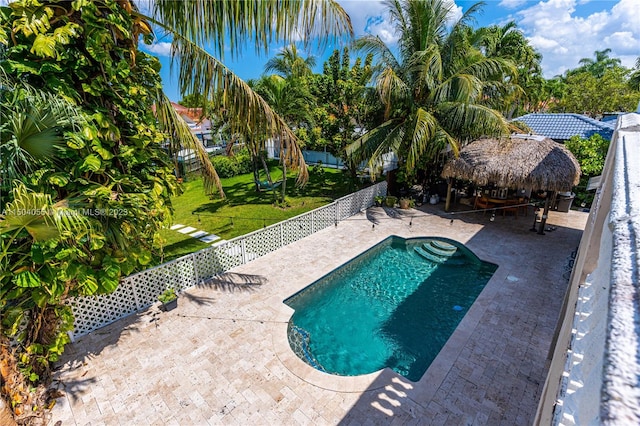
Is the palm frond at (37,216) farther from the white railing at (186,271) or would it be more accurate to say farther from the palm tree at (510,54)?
the palm tree at (510,54)

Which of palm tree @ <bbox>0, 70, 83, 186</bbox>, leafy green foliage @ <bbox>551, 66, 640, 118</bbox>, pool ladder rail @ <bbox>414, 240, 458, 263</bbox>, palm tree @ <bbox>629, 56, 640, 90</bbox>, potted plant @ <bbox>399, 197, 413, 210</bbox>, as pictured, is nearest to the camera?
palm tree @ <bbox>0, 70, 83, 186</bbox>

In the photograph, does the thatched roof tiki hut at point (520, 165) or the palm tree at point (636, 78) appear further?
the palm tree at point (636, 78)

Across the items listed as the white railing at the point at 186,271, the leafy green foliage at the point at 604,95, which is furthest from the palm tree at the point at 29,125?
the leafy green foliage at the point at 604,95

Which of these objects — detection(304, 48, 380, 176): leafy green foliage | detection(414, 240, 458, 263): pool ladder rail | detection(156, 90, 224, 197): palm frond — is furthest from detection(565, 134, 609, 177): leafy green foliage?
detection(156, 90, 224, 197): palm frond

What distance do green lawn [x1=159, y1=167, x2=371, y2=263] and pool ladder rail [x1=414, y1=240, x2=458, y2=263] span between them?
5.63m

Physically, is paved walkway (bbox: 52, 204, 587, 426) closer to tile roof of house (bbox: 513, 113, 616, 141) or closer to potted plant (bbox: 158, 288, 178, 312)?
potted plant (bbox: 158, 288, 178, 312)

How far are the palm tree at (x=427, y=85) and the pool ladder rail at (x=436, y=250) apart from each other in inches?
127

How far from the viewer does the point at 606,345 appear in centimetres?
84

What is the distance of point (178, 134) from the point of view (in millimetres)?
6203

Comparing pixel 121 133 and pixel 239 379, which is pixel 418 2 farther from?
pixel 239 379

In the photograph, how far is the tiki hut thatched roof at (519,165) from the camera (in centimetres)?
1115

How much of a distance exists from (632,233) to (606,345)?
2.41ft

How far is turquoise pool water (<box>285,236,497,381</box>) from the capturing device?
6.62 m

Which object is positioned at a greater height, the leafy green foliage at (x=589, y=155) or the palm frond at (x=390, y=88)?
the palm frond at (x=390, y=88)
